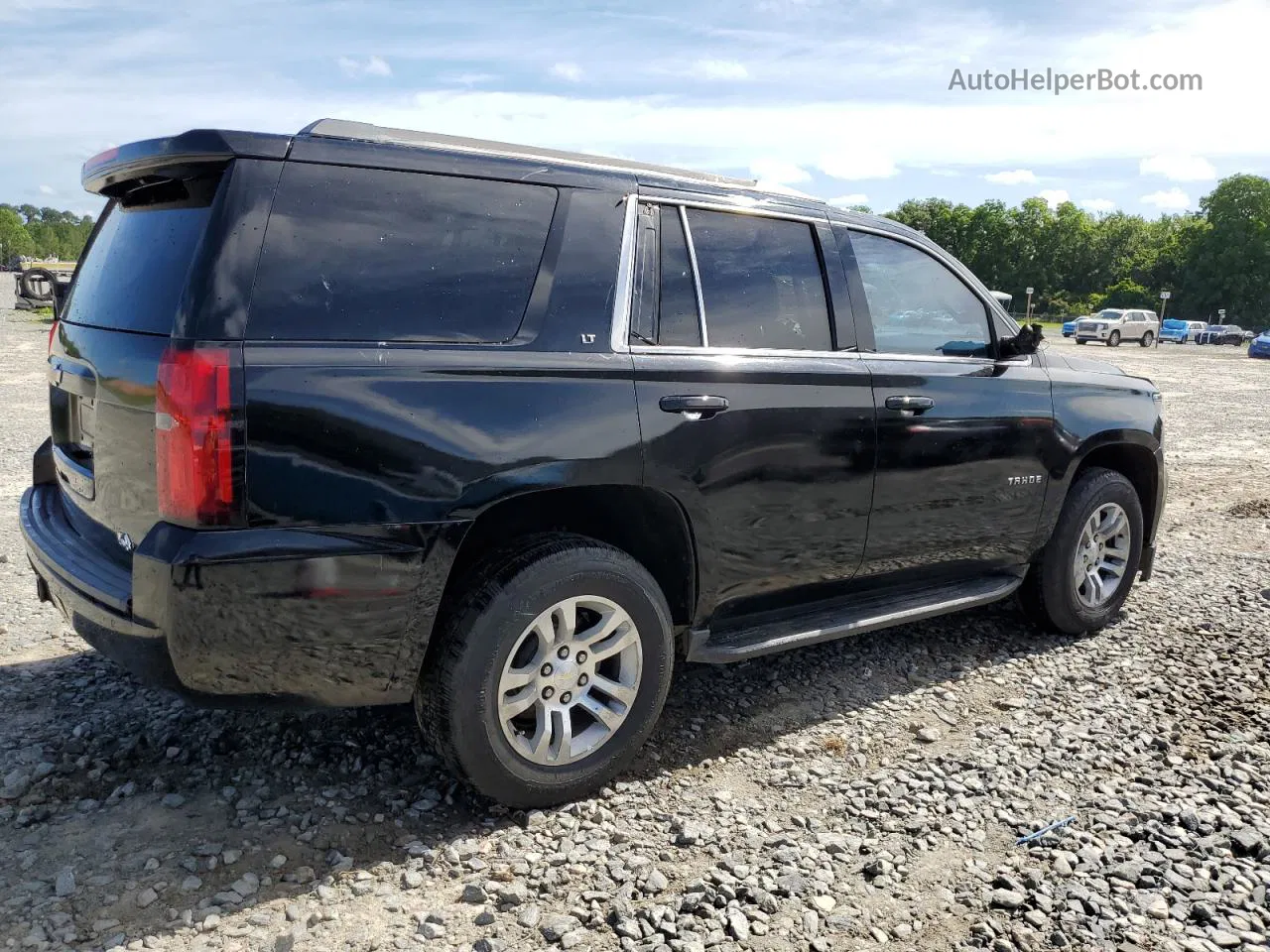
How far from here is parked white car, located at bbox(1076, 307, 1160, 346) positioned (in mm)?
47062

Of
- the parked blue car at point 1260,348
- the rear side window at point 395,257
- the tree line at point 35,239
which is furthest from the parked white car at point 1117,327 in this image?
the tree line at point 35,239

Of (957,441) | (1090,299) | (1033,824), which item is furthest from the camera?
(1090,299)

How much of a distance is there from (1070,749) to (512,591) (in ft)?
7.24

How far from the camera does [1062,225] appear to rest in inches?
4326

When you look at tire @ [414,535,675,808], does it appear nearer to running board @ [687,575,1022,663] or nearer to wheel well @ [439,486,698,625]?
wheel well @ [439,486,698,625]

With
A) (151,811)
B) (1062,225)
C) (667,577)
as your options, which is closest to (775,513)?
(667,577)

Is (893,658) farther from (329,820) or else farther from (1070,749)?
(329,820)

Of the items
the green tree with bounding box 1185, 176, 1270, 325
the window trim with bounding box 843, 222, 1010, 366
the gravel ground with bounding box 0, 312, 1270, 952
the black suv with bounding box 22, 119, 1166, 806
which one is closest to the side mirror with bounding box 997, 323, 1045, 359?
the window trim with bounding box 843, 222, 1010, 366

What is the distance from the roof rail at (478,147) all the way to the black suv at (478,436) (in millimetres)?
17

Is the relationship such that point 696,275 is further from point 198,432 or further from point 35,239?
point 35,239

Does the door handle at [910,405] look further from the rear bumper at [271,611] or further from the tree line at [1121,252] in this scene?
the tree line at [1121,252]

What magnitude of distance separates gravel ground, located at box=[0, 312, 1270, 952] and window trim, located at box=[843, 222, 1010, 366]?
4.54 ft

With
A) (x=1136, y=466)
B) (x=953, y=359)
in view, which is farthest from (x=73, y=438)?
(x=1136, y=466)

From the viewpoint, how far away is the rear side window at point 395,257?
273 centimetres
